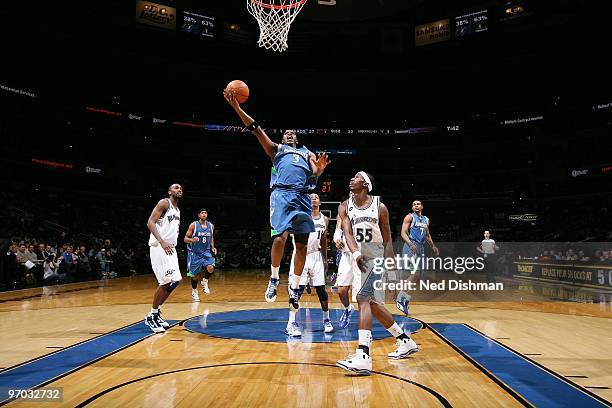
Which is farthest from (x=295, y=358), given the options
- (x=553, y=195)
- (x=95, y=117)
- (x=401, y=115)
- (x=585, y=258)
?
(x=401, y=115)

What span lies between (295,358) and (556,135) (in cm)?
2616

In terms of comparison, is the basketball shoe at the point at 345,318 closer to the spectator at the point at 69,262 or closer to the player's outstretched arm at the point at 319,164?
the player's outstretched arm at the point at 319,164

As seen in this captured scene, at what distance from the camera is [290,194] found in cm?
568

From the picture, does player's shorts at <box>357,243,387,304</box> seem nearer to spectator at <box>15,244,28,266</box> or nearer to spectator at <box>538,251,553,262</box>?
spectator at <box>538,251,553,262</box>

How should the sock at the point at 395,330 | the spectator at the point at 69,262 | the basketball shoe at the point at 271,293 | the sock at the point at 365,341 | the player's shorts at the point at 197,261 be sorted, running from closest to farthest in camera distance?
1. the sock at the point at 365,341
2. the sock at the point at 395,330
3. the basketball shoe at the point at 271,293
4. the player's shorts at the point at 197,261
5. the spectator at the point at 69,262

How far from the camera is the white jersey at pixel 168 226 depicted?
6.74 m

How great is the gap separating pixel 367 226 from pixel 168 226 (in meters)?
3.22

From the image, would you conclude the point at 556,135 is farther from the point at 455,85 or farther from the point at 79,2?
the point at 79,2

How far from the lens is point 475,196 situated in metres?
30.3

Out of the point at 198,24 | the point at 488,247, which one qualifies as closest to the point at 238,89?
the point at 488,247

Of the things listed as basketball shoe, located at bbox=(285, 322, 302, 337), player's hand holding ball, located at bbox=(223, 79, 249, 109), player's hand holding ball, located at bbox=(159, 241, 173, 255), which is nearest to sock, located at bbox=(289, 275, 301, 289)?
basketball shoe, located at bbox=(285, 322, 302, 337)

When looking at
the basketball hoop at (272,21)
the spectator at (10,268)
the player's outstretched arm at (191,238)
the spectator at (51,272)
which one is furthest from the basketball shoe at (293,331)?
the spectator at (51,272)

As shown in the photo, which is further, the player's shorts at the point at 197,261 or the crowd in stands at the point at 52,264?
the crowd in stands at the point at 52,264

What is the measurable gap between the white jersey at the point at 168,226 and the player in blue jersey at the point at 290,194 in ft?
5.94
